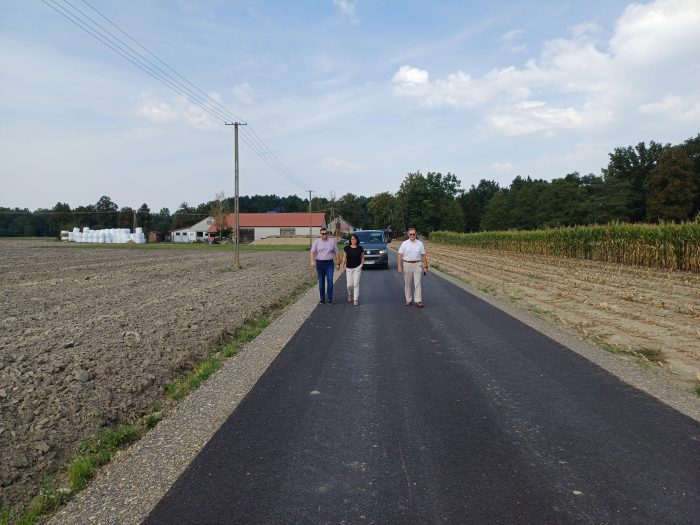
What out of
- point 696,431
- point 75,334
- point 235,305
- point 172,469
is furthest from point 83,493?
point 235,305

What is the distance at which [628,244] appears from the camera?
83.3 feet

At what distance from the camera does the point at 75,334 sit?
29.2 feet

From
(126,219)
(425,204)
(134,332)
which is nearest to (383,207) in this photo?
(425,204)

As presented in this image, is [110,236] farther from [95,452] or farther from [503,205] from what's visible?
[95,452]

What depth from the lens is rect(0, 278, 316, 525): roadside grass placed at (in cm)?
346

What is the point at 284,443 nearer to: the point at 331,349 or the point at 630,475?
the point at 630,475

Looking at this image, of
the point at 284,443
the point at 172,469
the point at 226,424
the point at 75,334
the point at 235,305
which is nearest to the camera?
the point at 172,469

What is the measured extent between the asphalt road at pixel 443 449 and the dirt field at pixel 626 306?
1.88 metres

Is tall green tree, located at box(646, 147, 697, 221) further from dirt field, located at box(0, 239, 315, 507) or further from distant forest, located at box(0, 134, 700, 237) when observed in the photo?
dirt field, located at box(0, 239, 315, 507)

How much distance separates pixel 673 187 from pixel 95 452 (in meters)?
72.0

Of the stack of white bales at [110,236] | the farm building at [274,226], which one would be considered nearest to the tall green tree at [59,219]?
the stack of white bales at [110,236]

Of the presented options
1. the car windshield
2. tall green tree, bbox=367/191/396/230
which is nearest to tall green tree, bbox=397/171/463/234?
tall green tree, bbox=367/191/396/230

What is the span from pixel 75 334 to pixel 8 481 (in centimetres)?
552

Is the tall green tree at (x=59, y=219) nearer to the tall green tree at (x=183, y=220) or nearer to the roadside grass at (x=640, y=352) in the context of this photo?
the tall green tree at (x=183, y=220)
